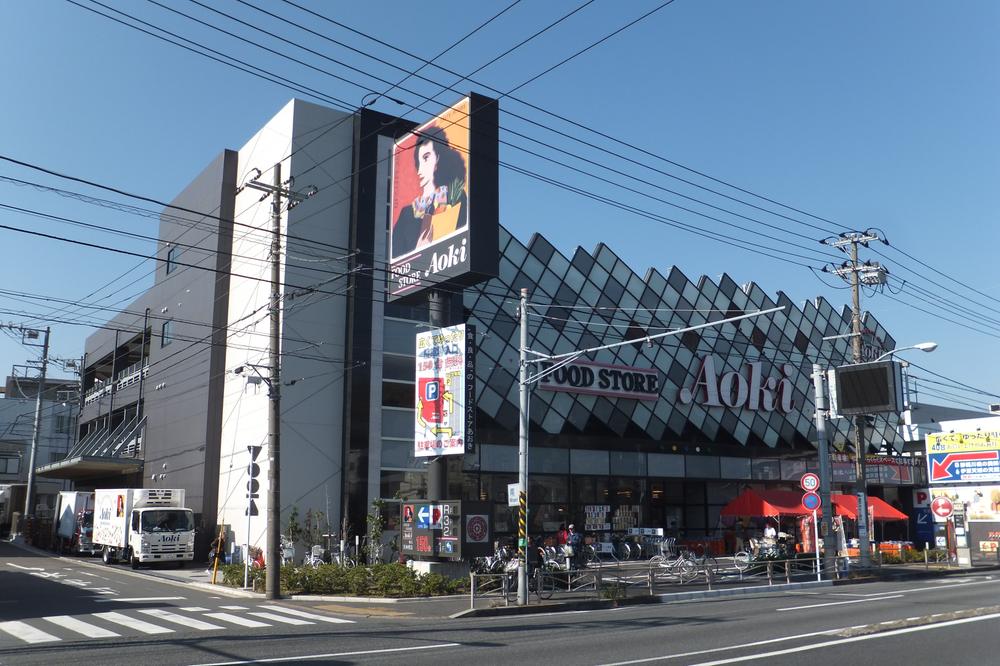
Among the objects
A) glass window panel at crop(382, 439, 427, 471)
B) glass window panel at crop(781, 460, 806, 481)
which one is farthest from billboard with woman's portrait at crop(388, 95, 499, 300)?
glass window panel at crop(781, 460, 806, 481)

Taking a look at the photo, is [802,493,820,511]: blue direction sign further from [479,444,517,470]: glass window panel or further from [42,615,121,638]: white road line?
[42,615,121,638]: white road line

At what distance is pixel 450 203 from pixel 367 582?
12.3 metres

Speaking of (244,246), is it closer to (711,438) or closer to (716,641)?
(711,438)

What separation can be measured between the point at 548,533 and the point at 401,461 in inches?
306

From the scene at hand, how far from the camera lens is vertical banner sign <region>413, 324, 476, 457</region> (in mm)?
26688

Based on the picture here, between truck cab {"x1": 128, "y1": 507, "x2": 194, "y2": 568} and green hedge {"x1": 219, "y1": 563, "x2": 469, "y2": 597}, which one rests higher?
truck cab {"x1": 128, "y1": 507, "x2": 194, "y2": 568}

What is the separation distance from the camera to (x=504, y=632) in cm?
1599

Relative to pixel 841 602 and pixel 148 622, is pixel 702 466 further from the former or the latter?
pixel 148 622

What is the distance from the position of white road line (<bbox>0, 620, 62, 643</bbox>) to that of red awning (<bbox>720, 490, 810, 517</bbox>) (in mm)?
28619

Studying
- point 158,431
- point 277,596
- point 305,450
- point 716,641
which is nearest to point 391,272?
point 305,450

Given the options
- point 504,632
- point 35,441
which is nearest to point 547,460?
point 504,632

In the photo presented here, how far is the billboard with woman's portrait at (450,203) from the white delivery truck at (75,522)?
2292cm

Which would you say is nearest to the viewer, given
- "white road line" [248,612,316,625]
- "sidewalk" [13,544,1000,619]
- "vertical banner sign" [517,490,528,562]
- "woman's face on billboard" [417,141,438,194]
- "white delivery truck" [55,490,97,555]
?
"white road line" [248,612,316,625]

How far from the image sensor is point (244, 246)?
127ft
